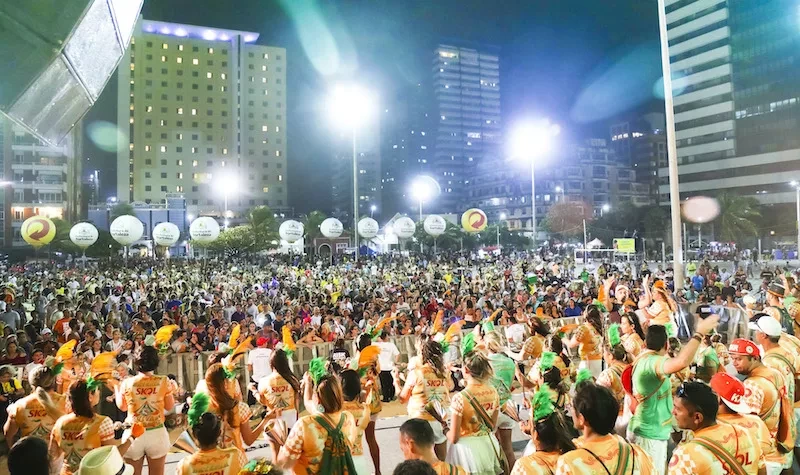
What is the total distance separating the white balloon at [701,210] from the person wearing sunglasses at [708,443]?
6561 centimetres

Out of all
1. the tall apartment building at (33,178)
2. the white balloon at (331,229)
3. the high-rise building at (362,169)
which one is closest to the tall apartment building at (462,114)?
the high-rise building at (362,169)

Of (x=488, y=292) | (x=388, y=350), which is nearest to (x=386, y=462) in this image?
(x=388, y=350)

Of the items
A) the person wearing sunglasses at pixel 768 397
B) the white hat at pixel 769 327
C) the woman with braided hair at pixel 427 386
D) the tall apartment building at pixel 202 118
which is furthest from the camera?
the tall apartment building at pixel 202 118

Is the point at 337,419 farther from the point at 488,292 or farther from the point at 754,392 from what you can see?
the point at 488,292

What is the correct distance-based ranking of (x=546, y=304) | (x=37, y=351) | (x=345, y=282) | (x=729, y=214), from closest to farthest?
(x=37, y=351) → (x=546, y=304) → (x=345, y=282) → (x=729, y=214)

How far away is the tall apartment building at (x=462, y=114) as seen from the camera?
13738cm

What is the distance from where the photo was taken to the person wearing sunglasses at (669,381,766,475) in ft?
10.8

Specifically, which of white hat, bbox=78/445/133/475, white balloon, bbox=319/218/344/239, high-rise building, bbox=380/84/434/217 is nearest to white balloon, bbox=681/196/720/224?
white balloon, bbox=319/218/344/239

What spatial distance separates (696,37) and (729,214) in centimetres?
3913

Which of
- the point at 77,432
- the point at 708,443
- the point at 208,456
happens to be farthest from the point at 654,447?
the point at 77,432

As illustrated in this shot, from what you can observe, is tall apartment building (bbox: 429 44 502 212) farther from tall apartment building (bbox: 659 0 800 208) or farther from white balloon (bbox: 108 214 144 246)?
white balloon (bbox: 108 214 144 246)

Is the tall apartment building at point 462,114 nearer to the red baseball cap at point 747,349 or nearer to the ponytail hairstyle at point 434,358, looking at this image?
the ponytail hairstyle at point 434,358

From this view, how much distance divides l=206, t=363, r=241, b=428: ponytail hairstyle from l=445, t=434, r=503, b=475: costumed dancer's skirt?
2000 millimetres

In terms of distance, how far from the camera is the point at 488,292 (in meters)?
17.8
